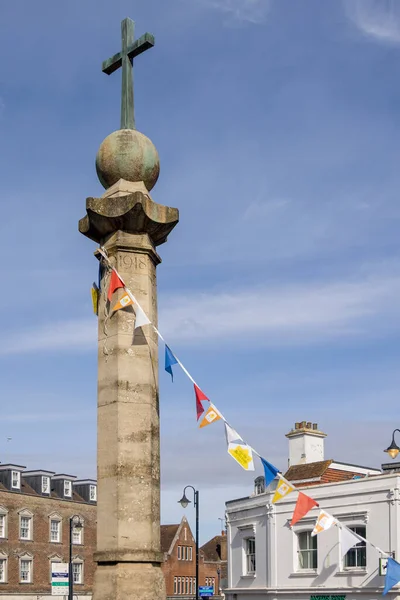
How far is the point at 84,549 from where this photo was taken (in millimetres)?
70750

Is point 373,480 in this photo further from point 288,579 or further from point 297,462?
point 297,462

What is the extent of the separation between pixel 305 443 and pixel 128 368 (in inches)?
1257

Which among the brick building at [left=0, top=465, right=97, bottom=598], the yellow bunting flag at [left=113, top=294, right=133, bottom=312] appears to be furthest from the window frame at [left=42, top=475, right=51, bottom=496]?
the yellow bunting flag at [left=113, top=294, right=133, bottom=312]

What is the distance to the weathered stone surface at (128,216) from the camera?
13.4 meters

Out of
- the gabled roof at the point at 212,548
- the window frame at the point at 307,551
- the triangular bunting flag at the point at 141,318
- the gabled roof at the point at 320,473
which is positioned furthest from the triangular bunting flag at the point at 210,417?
the gabled roof at the point at 212,548

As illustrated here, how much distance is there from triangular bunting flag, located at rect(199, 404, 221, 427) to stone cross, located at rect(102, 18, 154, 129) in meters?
4.61

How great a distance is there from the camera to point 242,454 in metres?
14.6

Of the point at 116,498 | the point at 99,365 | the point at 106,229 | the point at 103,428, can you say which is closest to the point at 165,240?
the point at 106,229

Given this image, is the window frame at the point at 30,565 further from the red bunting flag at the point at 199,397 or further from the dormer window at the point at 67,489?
the red bunting flag at the point at 199,397

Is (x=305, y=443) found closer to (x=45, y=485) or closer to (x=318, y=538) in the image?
(x=318, y=538)

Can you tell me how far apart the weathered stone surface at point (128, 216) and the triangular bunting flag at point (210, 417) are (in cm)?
286

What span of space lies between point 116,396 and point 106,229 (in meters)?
2.56

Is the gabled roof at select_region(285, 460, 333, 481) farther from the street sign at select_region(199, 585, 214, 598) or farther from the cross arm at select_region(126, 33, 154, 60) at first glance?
the street sign at select_region(199, 585, 214, 598)

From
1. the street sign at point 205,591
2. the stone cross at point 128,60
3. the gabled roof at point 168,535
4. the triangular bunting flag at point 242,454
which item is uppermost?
the stone cross at point 128,60
